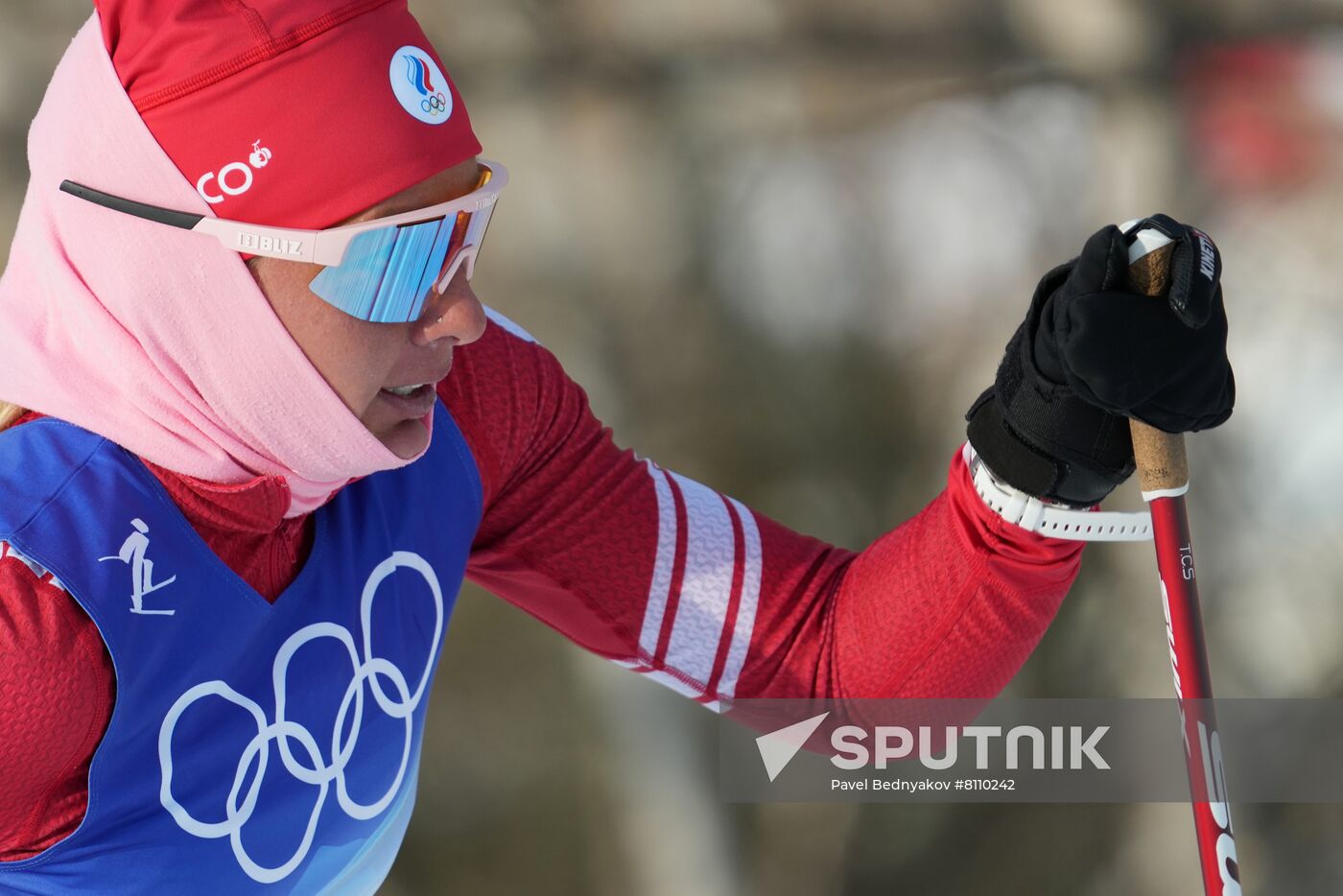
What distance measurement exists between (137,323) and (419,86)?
0.86 ft

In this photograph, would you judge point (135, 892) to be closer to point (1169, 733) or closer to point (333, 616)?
point (333, 616)

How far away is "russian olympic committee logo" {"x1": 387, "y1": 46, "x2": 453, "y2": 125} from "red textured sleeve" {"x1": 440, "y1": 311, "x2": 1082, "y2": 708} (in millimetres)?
320

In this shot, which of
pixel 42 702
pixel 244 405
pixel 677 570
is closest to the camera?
pixel 42 702

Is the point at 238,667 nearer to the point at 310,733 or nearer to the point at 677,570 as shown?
the point at 310,733

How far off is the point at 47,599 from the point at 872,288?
1657 millimetres

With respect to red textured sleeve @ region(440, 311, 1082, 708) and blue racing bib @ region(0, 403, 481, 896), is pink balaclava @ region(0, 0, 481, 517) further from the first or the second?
red textured sleeve @ region(440, 311, 1082, 708)

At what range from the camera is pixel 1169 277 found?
949mm

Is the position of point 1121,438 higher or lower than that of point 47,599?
higher

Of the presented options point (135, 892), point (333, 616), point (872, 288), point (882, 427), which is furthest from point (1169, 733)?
point (135, 892)

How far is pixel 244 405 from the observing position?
3.09ft

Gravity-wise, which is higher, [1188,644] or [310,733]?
[1188,644]

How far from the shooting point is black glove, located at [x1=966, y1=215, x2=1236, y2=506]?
0.92 metres
